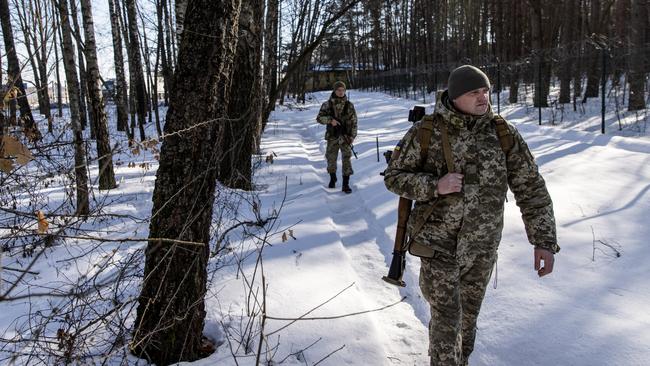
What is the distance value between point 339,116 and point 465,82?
20.0 feet

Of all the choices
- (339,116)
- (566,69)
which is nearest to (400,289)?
(339,116)

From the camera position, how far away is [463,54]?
39.7 meters

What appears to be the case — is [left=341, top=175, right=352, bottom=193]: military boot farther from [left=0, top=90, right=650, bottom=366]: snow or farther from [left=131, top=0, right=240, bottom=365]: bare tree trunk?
[left=131, top=0, right=240, bottom=365]: bare tree trunk

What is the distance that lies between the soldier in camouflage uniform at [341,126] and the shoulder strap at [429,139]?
5691mm

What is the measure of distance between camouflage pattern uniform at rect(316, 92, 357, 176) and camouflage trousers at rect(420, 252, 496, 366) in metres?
5.71

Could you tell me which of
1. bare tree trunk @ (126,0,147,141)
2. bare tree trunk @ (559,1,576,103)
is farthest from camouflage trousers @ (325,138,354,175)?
bare tree trunk @ (559,1,576,103)

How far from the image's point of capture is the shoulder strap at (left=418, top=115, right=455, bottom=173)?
252 centimetres

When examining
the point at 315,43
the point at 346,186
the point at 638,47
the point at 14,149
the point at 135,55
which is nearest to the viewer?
the point at 14,149

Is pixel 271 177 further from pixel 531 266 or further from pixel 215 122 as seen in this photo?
pixel 215 122

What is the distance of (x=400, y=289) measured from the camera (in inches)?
175

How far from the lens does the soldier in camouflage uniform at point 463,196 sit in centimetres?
251

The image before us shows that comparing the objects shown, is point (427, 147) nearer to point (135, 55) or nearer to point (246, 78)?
point (246, 78)

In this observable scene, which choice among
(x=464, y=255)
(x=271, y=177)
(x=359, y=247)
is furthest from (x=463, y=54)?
(x=464, y=255)

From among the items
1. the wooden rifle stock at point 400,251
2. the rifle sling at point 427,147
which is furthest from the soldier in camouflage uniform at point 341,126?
the rifle sling at point 427,147
